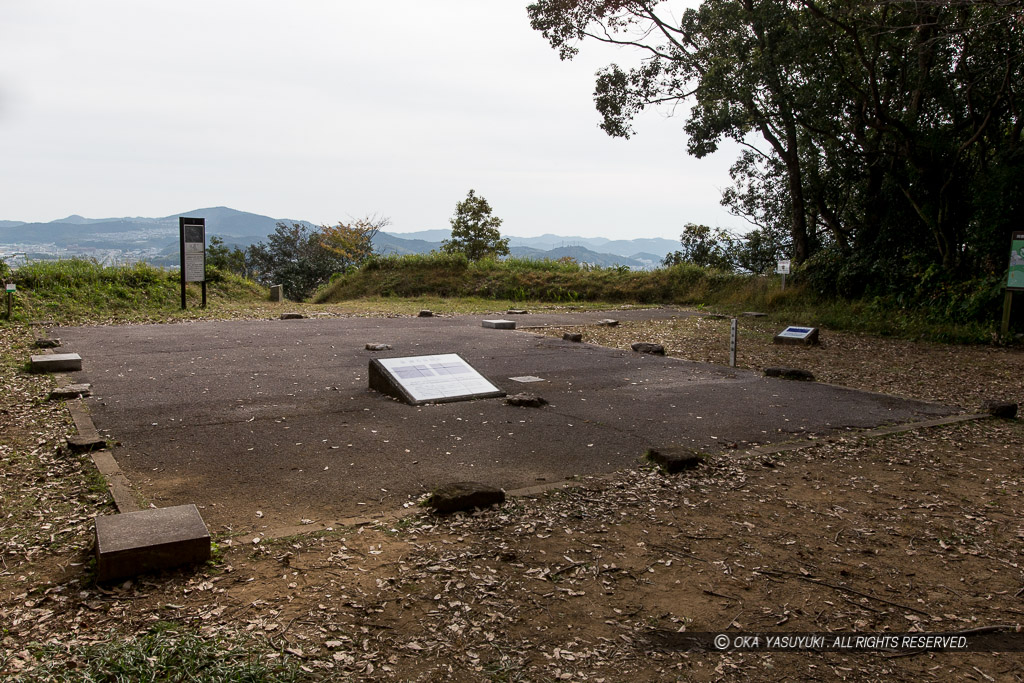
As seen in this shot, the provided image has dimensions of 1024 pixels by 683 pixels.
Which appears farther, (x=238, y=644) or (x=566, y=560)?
(x=566, y=560)

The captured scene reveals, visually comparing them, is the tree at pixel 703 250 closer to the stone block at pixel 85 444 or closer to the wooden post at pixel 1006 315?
the wooden post at pixel 1006 315

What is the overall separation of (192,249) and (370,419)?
9.77 meters

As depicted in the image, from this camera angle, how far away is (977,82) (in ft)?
41.6

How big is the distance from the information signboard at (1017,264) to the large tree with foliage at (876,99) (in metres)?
1.74

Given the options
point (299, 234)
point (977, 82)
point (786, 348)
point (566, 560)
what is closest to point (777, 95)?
point (977, 82)

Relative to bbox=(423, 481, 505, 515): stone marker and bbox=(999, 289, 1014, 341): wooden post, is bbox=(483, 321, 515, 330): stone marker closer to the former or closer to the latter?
bbox=(999, 289, 1014, 341): wooden post

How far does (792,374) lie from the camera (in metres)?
7.91

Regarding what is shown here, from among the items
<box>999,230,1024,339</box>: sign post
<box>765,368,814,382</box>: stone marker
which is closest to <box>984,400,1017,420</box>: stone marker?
<box>765,368,814,382</box>: stone marker

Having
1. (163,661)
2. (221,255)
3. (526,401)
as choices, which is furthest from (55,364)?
(221,255)

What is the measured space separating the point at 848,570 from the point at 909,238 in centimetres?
1343

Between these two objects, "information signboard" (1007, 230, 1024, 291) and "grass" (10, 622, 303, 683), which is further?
"information signboard" (1007, 230, 1024, 291)

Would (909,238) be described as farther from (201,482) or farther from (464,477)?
(201,482)

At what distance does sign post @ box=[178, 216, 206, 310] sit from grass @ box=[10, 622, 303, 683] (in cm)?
1235

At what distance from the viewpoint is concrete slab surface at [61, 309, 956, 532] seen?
4.03m
